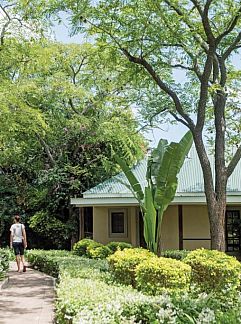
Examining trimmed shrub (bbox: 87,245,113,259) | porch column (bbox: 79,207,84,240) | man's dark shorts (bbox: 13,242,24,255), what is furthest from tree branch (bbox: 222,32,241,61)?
porch column (bbox: 79,207,84,240)

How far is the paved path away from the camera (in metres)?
9.37

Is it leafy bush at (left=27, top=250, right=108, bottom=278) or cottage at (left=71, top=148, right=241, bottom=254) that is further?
cottage at (left=71, top=148, right=241, bottom=254)

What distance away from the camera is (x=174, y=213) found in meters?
21.9

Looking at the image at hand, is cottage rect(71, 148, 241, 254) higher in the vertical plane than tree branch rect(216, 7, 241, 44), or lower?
lower

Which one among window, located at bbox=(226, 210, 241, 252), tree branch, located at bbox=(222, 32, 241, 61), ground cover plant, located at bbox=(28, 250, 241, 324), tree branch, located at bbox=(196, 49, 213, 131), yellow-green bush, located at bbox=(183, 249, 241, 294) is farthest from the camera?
window, located at bbox=(226, 210, 241, 252)

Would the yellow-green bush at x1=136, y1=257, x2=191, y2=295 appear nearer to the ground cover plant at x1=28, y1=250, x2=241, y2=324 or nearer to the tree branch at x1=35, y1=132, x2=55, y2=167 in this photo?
the ground cover plant at x1=28, y1=250, x2=241, y2=324

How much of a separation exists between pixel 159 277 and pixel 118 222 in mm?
13691

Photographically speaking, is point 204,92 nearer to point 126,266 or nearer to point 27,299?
point 126,266

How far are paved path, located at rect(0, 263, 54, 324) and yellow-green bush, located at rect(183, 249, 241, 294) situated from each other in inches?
115

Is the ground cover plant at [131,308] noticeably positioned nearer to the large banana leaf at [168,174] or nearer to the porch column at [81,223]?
the large banana leaf at [168,174]

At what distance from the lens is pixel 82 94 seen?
80.5 feet

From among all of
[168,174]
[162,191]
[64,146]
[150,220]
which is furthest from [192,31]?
[64,146]

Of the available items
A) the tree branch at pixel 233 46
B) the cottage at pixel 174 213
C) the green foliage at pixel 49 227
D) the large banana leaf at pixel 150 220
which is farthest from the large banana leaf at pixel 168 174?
the green foliage at pixel 49 227

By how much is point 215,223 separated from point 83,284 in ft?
19.5
